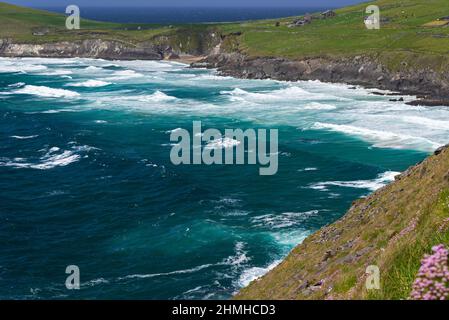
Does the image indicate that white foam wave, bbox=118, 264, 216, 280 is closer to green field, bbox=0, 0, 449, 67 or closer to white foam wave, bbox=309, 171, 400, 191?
white foam wave, bbox=309, 171, 400, 191

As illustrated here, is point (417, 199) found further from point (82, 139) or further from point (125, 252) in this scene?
point (82, 139)

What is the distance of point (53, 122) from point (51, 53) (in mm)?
112660

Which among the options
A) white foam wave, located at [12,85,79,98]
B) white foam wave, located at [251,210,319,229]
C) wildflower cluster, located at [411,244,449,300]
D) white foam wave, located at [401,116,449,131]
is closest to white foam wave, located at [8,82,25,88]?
white foam wave, located at [12,85,79,98]

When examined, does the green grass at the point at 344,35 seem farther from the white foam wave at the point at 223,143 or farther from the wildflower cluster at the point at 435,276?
the wildflower cluster at the point at 435,276

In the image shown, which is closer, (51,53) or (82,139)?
(82,139)

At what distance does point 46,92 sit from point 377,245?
106m

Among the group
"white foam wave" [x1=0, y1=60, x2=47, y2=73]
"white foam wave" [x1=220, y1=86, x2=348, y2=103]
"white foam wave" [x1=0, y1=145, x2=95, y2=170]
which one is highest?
"white foam wave" [x1=0, y1=60, x2=47, y2=73]

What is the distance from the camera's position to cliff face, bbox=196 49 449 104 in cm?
10127

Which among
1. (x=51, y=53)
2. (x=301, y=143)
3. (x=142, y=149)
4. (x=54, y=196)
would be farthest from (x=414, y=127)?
(x=51, y=53)

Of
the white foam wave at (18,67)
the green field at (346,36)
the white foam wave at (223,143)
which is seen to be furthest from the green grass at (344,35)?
the white foam wave at (223,143)

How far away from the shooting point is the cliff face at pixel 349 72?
332ft

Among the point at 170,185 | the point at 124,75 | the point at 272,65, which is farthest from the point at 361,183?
the point at 124,75

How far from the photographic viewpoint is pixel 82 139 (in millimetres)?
72438

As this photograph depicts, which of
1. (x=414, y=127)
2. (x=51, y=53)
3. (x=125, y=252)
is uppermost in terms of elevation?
(x=51, y=53)
